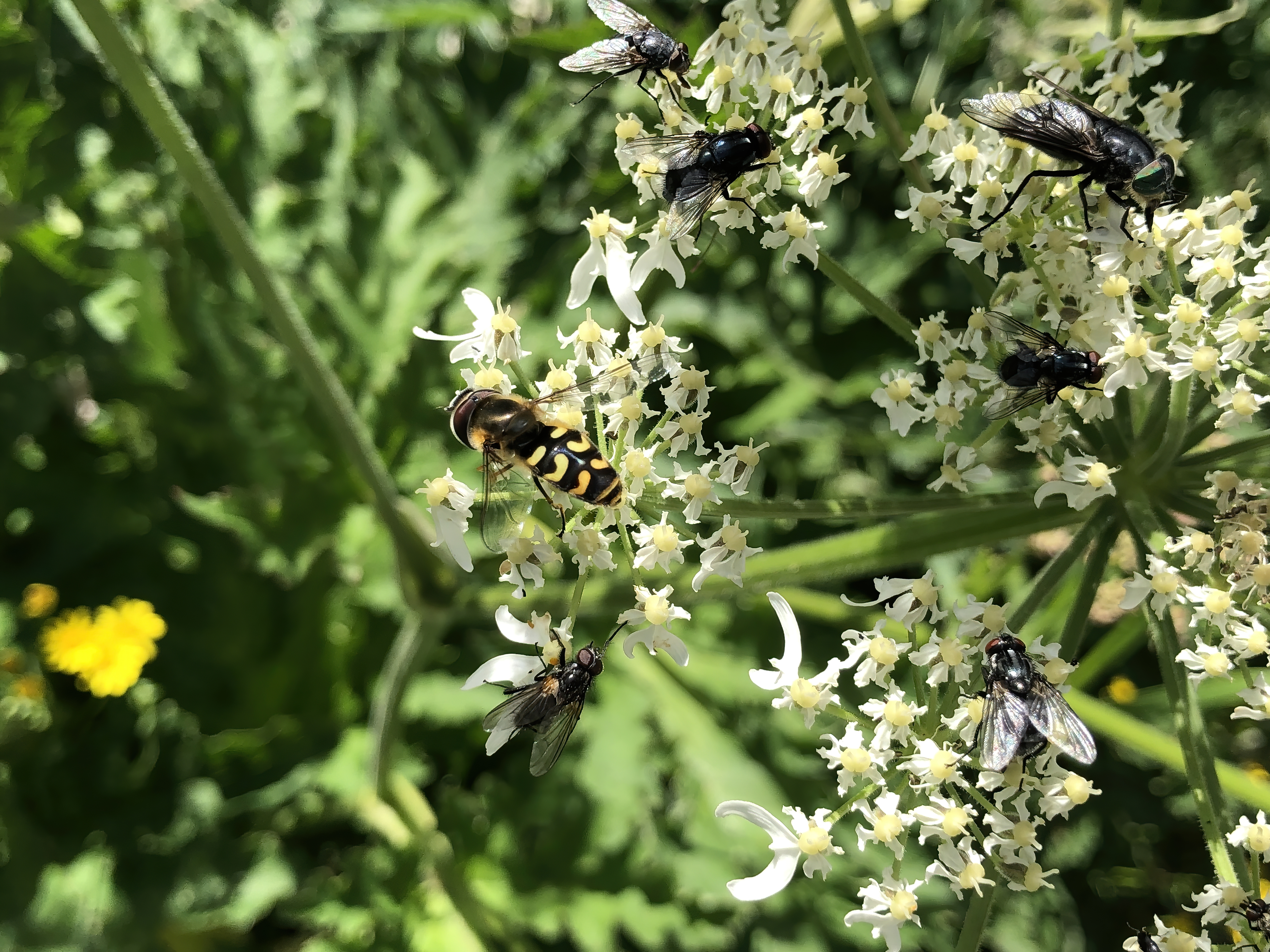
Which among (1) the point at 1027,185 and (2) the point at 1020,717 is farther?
(1) the point at 1027,185

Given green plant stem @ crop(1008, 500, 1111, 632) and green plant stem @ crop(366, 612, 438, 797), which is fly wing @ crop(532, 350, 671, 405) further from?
green plant stem @ crop(366, 612, 438, 797)

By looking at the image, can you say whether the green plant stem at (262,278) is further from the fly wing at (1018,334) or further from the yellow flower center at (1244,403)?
the yellow flower center at (1244,403)

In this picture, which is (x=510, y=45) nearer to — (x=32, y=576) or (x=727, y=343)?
(x=727, y=343)

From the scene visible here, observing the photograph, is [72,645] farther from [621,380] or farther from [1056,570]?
[1056,570]

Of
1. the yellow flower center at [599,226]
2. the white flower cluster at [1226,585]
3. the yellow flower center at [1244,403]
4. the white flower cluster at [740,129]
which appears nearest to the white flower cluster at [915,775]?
the white flower cluster at [1226,585]

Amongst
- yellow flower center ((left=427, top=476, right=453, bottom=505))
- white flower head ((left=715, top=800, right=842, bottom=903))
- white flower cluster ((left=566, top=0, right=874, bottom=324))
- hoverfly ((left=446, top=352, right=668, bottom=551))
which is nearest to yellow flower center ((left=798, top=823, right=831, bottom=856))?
white flower head ((left=715, top=800, right=842, bottom=903))

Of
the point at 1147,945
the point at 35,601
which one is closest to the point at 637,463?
the point at 1147,945
